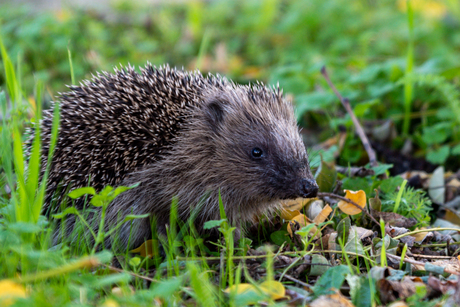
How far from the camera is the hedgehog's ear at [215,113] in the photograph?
4660 mm

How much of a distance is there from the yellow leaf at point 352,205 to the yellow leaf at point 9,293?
8.76ft

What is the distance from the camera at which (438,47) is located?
354 inches

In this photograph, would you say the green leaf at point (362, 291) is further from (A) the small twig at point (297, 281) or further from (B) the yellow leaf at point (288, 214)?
(B) the yellow leaf at point (288, 214)

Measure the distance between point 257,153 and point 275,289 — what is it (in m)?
1.64

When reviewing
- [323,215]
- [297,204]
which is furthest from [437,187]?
[323,215]

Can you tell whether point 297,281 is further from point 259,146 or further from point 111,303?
point 259,146

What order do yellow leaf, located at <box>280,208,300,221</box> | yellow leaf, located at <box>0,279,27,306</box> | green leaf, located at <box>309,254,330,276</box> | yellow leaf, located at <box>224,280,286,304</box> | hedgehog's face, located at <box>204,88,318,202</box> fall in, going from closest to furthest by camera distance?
yellow leaf, located at <box>0,279,27,306</box>
yellow leaf, located at <box>224,280,286,304</box>
green leaf, located at <box>309,254,330,276</box>
hedgehog's face, located at <box>204,88,318,202</box>
yellow leaf, located at <box>280,208,300,221</box>

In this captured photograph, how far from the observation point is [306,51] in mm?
9562

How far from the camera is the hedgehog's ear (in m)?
4.66

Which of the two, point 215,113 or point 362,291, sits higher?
point 215,113

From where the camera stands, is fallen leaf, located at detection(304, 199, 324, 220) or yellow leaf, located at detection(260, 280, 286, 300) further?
fallen leaf, located at detection(304, 199, 324, 220)

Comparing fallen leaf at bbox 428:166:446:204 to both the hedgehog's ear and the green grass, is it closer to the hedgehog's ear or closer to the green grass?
the green grass

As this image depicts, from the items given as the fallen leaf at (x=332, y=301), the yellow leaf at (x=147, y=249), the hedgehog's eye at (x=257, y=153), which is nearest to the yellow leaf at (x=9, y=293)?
the yellow leaf at (x=147, y=249)

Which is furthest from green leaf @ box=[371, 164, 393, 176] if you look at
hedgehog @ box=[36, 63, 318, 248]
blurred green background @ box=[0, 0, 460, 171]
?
hedgehog @ box=[36, 63, 318, 248]
